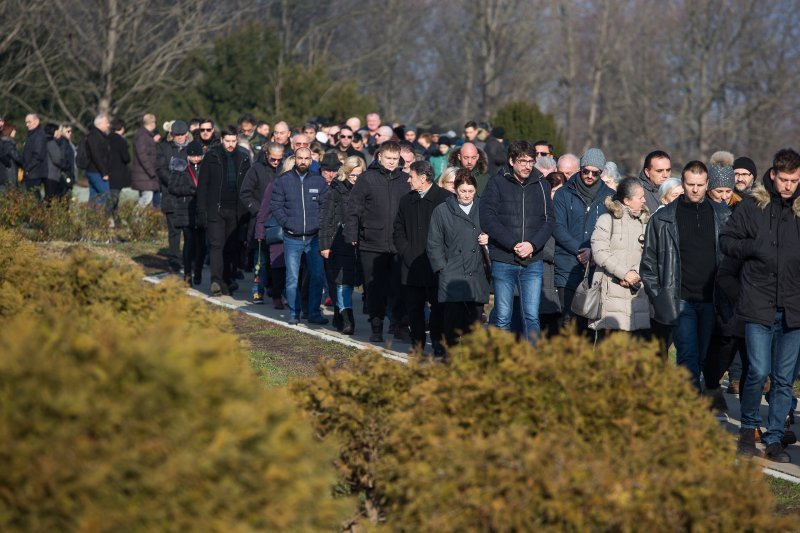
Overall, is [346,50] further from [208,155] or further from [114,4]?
[208,155]

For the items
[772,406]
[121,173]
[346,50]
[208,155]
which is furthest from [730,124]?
[772,406]

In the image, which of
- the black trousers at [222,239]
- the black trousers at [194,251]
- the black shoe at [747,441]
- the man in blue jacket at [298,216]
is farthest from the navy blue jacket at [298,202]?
the black shoe at [747,441]

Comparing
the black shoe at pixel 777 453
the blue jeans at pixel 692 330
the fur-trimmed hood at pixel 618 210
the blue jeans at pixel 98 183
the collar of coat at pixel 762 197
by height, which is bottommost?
the black shoe at pixel 777 453

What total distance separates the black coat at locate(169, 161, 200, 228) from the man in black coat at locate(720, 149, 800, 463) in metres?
9.49

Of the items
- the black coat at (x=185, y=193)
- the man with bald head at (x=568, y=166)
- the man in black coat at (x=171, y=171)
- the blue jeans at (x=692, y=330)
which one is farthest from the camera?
the man in black coat at (x=171, y=171)

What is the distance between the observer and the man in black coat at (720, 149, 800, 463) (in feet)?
27.0

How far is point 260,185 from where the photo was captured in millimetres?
15117

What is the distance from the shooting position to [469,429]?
491 centimetres

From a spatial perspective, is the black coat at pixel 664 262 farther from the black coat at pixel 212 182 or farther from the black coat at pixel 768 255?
the black coat at pixel 212 182

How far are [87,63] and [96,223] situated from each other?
567 inches

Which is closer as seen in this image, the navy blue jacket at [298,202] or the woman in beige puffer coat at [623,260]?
the woman in beige puffer coat at [623,260]

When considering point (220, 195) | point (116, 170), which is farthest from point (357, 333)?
point (116, 170)

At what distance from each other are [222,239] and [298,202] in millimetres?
2395

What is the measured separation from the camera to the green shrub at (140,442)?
371 centimetres
